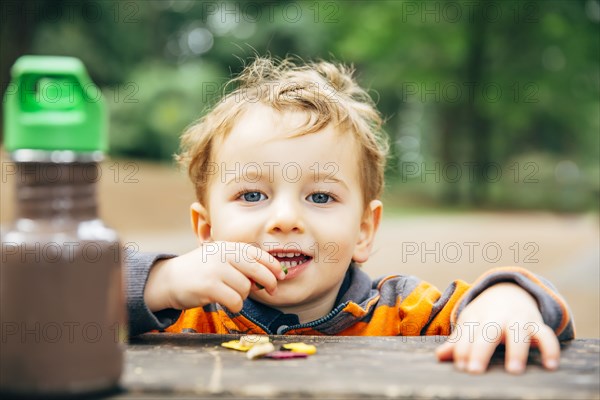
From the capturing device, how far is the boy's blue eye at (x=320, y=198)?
175 cm

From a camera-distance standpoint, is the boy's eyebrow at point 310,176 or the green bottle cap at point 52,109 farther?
the boy's eyebrow at point 310,176

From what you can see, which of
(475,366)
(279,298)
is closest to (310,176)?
(279,298)

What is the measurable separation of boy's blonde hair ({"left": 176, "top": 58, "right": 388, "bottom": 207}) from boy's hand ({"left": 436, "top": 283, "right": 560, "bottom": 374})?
2.20ft

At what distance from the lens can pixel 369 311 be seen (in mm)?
1815

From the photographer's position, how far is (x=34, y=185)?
913 millimetres

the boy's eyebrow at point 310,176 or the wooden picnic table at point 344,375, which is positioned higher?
the boy's eyebrow at point 310,176

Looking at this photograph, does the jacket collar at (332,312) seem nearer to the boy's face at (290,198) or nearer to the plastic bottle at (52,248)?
the boy's face at (290,198)

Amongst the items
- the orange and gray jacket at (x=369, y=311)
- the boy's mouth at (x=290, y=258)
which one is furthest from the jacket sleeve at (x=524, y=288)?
the boy's mouth at (x=290, y=258)

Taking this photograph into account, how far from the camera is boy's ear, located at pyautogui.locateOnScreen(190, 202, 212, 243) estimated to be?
2.01 metres

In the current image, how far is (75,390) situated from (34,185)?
10.1 inches

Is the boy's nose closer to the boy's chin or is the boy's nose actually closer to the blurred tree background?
→ the boy's chin

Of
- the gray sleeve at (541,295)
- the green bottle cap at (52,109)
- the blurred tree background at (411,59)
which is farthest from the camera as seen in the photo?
the blurred tree background at (411,59)

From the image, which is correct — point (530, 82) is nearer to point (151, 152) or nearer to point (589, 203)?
point (589, 203)

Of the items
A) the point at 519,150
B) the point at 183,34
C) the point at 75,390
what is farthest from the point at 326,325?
the point at 519,150
